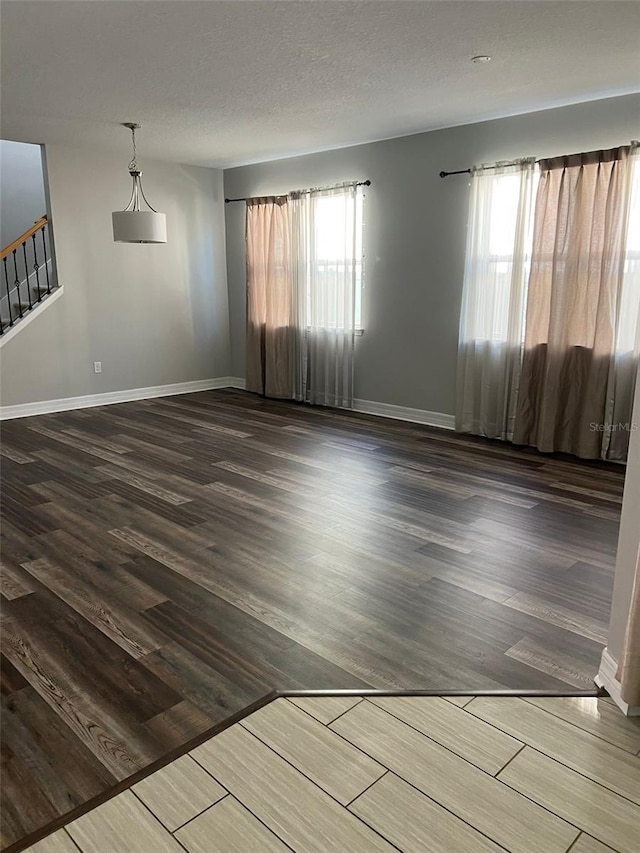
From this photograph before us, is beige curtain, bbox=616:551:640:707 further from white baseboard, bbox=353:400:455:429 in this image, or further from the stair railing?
the stair railing

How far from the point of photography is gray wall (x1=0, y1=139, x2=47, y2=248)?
740 centimetres

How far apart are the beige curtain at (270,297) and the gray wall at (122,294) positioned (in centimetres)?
67

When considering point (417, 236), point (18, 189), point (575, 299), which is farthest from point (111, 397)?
point (575, 299)

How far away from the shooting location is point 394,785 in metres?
1.71

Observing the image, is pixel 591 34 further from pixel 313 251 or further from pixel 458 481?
pixel 313 251

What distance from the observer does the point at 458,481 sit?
430 centimetres

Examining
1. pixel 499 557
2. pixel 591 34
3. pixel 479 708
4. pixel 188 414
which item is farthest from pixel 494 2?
pixel 188 414

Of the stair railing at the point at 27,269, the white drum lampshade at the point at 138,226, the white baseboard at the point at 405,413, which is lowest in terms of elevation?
the white baseboard at the point at 405,413

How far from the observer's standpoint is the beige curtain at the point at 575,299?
440cm

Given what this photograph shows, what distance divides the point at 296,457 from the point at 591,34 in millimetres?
3182

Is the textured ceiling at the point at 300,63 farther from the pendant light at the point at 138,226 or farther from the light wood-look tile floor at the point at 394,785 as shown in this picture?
the light wood-look tile floor at the point at 394,785

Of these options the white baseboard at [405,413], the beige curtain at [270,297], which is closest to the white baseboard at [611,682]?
the white baseboard at [405,413]

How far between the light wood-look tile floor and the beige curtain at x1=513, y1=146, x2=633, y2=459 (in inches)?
121

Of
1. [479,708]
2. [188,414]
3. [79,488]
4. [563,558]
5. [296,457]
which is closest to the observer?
[479,708]
